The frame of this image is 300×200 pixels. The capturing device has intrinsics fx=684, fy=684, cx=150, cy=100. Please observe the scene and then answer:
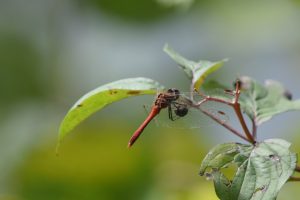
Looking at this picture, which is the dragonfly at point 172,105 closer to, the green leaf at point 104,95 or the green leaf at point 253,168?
the green leaf at point 104,95

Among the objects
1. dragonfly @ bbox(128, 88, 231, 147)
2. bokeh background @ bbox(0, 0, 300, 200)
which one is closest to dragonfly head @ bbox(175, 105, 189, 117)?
dragonfly @ bbox(128, 88, 231, 147)

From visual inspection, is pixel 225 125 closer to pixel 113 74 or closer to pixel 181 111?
pixel 181 111

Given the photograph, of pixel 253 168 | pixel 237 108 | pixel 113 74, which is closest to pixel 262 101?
pixel 237 108

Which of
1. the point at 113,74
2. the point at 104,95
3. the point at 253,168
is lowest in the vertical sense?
the point at 113,74

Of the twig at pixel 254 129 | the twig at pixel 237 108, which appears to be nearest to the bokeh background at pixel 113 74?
the twig at pixel 254 129

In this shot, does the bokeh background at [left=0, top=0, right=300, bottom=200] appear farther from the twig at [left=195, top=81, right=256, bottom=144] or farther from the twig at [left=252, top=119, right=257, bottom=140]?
the twig at [left=195, top=81, right=256, bottom=144]

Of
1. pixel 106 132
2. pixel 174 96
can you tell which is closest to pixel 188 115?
pixel 174 96
